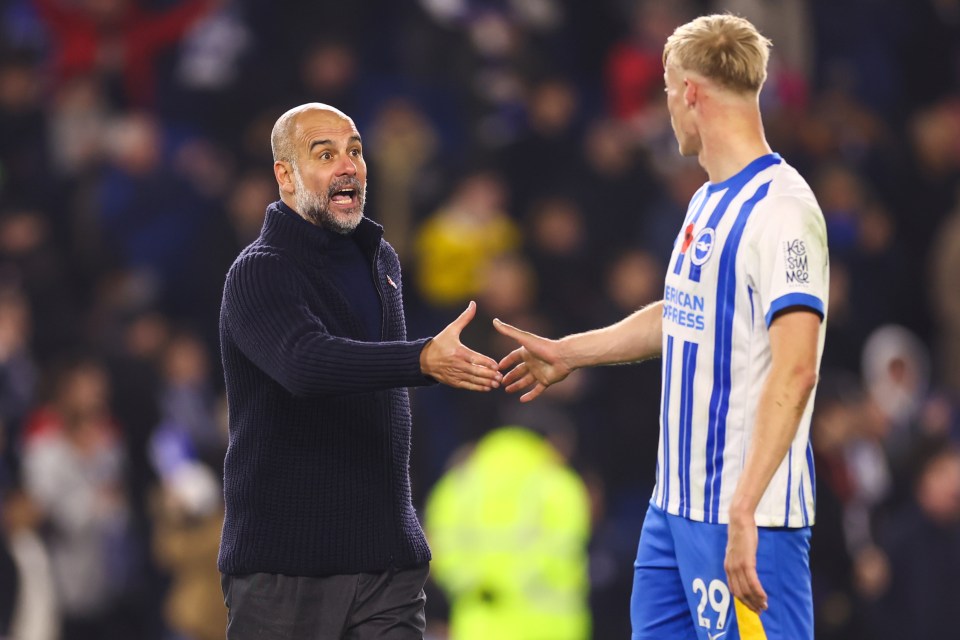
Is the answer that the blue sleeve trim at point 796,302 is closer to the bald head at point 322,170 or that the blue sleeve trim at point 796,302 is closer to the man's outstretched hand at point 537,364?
the man's outstretched hand at point 537,364

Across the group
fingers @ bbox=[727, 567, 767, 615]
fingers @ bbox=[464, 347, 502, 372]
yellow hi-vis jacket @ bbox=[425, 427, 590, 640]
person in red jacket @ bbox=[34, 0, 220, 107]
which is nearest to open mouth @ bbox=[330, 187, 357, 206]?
fingers @ bbox=[464, 347, 502, 372]

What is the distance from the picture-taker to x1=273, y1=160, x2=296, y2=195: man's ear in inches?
197

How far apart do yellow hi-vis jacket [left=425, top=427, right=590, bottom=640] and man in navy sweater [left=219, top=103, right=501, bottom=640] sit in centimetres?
349

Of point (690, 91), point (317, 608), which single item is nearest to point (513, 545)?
point (317, 608)

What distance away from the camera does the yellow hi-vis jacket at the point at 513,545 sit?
8.42 metres

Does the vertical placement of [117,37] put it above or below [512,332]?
above

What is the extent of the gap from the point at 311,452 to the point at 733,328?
127cm

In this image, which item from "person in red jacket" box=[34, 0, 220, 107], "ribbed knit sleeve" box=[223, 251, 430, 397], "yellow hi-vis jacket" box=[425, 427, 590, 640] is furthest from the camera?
"person in red jacket" box=[34, 0, 220, 107]

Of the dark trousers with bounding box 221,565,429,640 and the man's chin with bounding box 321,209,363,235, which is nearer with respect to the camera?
the dark trousers with bounding box 221,565,429,640

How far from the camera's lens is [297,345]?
4617mm

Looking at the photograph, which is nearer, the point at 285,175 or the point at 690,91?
the point at 690,91

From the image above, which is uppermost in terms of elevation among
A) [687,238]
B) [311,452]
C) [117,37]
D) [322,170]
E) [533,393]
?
[117,37]

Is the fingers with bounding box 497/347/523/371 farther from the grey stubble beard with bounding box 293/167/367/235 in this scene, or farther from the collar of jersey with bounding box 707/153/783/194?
the collar of jersey with bounding box 707/153/783/194

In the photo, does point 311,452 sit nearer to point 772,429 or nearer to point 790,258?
point 772,429
